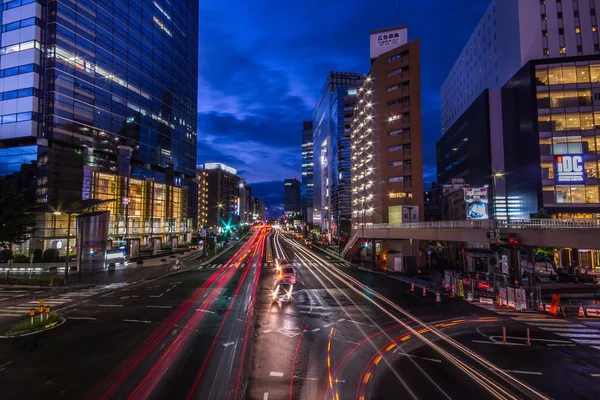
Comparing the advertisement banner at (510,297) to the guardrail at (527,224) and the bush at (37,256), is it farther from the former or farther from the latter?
the bush at (37,256)

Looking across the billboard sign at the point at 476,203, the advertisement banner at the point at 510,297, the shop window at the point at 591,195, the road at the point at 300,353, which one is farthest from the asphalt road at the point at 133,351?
the shop window at the point at 591,195

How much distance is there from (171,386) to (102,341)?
297 inches

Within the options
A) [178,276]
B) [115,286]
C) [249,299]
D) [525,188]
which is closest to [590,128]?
[525,188]

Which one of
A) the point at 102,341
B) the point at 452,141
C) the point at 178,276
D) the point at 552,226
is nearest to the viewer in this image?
the point at 102,341

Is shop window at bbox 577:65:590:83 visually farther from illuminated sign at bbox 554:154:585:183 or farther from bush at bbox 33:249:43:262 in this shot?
bush at bbox 33:249:43:262

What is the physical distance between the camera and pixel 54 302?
27.0 m

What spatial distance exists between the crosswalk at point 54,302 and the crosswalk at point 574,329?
34.3 metres

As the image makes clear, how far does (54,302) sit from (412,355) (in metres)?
28.5

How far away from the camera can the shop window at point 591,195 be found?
167ft

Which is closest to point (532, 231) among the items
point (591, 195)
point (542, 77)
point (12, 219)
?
point (591, 195)

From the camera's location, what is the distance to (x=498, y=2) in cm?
7394

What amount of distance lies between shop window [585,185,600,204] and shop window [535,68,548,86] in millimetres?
19005

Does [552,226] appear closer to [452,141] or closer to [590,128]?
[590,128]

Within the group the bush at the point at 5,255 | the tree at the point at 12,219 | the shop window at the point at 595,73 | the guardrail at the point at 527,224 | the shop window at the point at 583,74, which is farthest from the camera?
the shop window at the point at 583,74
